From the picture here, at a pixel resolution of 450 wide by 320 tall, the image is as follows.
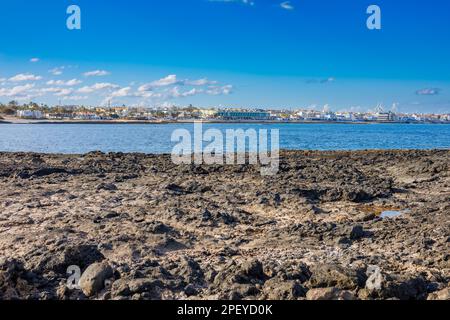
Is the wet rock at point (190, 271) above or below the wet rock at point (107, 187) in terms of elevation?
below

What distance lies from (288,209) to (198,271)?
5.26 meters

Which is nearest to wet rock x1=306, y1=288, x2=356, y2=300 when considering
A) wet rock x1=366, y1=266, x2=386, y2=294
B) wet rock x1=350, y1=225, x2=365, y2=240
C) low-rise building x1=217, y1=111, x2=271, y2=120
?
wet rock x1=366, y1=266, x2=386, y2=294

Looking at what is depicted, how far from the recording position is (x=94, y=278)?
19.8ft

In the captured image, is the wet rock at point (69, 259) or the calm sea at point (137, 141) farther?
the calm sea at point (137, 141)

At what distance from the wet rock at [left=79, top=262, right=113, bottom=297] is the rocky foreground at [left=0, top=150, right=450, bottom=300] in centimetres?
2

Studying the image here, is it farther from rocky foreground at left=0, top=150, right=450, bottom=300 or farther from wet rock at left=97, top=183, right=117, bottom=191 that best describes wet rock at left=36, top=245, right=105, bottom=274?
wet rock at left=97, top=183, right=117, bottom=191

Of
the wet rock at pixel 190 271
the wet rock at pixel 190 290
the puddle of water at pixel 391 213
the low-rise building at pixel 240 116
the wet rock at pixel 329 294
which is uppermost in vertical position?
the low-rise building at pixel 240 116

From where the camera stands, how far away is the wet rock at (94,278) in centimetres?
593

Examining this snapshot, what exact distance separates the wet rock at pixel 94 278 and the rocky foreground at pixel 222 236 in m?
0.02

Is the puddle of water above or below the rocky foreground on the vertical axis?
below

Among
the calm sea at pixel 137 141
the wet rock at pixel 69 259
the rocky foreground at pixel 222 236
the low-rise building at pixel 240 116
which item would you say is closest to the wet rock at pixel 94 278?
the rocky foreground at pixel 222 236

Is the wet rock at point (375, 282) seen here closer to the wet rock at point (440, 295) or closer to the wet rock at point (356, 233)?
the wet rock at point (440, 295)

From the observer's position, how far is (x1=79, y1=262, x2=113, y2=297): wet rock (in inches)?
234
